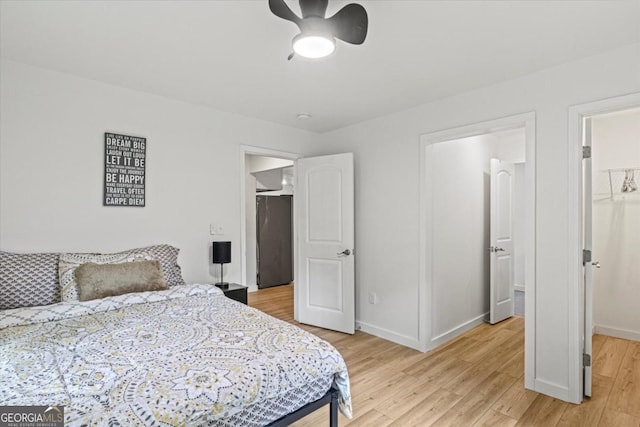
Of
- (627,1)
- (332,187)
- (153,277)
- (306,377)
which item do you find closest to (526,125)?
(627,1)

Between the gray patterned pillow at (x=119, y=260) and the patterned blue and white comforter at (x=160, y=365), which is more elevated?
the gray patterned pillow at (x=119, y=260)

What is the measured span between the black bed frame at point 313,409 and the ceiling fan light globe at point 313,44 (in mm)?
A: 1733

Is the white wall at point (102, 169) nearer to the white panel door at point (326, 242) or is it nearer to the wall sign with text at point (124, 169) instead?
the wall sign with text at point (124, 169)

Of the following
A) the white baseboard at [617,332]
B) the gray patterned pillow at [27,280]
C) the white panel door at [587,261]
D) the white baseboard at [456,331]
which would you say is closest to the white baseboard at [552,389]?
the white panel door at [587,261]

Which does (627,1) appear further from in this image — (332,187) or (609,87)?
(332,187)

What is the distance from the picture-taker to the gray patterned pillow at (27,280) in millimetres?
2053

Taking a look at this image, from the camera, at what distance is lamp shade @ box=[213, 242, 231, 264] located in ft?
10.3

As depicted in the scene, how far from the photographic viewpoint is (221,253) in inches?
124

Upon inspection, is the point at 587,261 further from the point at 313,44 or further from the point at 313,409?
the point at 313,44

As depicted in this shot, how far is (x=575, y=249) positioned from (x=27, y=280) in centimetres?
374

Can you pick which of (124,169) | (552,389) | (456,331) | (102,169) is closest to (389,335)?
(456,331)

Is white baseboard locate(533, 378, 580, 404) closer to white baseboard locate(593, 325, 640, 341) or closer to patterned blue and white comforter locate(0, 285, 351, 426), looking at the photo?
patterned blue and white comforter locate(0, 285, 351, 426)

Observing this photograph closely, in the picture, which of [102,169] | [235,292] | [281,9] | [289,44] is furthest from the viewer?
[235,292]

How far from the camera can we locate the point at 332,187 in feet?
12.6
